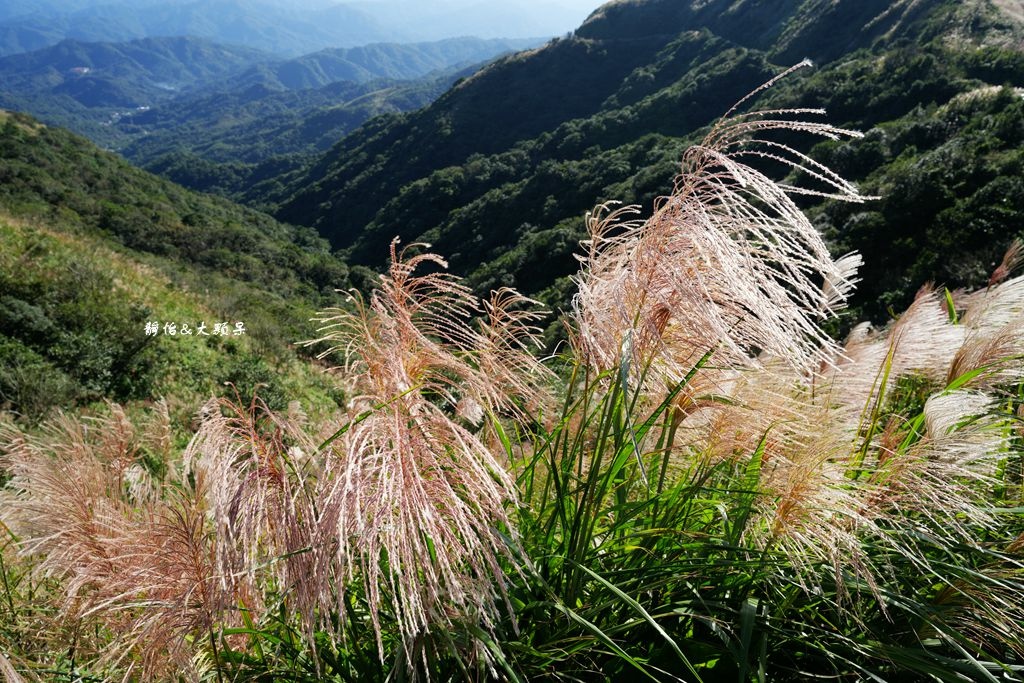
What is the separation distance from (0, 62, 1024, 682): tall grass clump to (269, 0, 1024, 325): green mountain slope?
0.44 meters

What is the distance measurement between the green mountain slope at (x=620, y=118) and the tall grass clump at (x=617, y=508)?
438 mm

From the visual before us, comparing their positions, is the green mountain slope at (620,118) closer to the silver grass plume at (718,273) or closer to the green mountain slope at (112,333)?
the silver grass plume at (718,273)

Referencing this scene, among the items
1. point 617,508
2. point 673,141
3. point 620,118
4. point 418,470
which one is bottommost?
point 617,508

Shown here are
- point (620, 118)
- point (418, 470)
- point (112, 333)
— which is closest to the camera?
point (418, 470)

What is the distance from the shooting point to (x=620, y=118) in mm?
58938

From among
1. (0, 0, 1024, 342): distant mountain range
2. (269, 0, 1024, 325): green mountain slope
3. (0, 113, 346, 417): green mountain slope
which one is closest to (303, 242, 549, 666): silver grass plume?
(0, 0, 1024, 342): distant mountain range

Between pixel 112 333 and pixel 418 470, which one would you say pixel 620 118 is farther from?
pixel 418 470

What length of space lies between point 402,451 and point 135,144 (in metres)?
251

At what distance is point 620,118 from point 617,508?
63.7 m

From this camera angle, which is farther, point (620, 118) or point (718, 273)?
point (620, 118)

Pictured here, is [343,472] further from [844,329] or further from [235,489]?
[844,329]

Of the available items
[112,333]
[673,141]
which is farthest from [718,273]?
[673,141]

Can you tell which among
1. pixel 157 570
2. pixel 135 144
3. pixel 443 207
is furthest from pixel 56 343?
pixel 135 144

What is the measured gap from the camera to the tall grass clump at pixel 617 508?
116 centimetres
